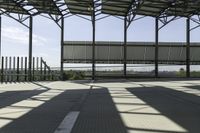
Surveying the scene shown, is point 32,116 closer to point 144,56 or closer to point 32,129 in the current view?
point 32,129

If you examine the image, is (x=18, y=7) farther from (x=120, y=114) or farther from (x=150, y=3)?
(x=120, y=114)

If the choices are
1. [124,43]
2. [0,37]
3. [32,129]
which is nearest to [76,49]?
[124,43]

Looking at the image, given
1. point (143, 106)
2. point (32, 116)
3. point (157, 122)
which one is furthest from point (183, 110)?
point (32, 116)

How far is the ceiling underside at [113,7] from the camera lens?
35.2 m

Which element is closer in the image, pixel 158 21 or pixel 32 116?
pixel 32 116

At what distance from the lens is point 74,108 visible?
45.6ft

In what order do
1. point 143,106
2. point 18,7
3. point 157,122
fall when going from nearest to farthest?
point 157,122, point 143,106, point 18,7

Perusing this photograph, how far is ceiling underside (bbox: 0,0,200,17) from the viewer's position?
3519cm

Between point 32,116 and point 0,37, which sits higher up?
point 0,37

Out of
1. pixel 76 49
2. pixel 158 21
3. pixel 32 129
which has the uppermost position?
pixel 158 21

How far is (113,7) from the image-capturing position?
38.6m

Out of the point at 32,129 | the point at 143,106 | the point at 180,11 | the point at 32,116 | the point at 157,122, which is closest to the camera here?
the point at 32,129

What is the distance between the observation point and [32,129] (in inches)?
365

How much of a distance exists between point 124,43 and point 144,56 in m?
2.35
